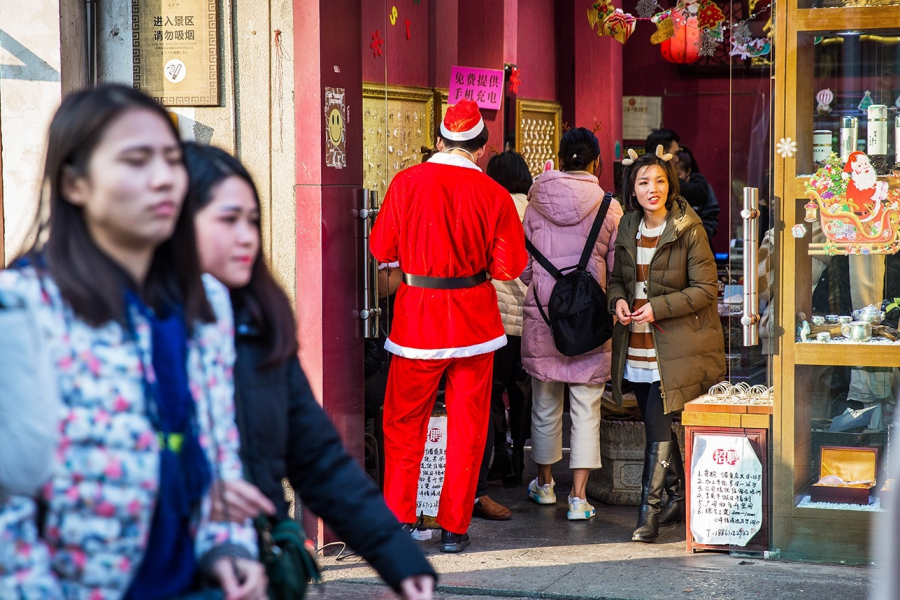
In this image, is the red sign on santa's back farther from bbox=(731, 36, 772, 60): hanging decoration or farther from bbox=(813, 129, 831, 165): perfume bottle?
bbox=(813, 129, 831, 165): perfume bottle

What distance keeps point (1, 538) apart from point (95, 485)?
0.14m

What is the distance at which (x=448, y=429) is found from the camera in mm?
5660

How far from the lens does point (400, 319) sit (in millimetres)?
5570

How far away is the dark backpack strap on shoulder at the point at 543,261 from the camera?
20.2ft

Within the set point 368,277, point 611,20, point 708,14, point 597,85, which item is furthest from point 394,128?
point 597,85

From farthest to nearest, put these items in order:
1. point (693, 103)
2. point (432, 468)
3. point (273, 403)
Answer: point (693, 103)
point (432, 468)
point (273, 403)

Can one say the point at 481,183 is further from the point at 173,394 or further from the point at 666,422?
the point at 173,394

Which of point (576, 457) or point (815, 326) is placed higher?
point (815, 326)

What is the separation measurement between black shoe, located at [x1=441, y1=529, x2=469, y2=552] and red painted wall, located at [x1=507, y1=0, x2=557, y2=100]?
6.57 metres

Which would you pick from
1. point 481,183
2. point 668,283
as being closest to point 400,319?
point 481,183

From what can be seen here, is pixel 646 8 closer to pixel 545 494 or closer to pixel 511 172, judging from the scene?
pixel 511 172

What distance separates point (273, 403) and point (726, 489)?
369cm

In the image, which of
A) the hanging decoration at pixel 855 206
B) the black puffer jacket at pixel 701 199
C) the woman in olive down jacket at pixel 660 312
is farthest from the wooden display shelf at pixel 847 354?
the black puffer jacket at pixel 701 199

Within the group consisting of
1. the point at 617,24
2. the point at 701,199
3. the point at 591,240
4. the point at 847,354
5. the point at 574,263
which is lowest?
the point at 847,354
